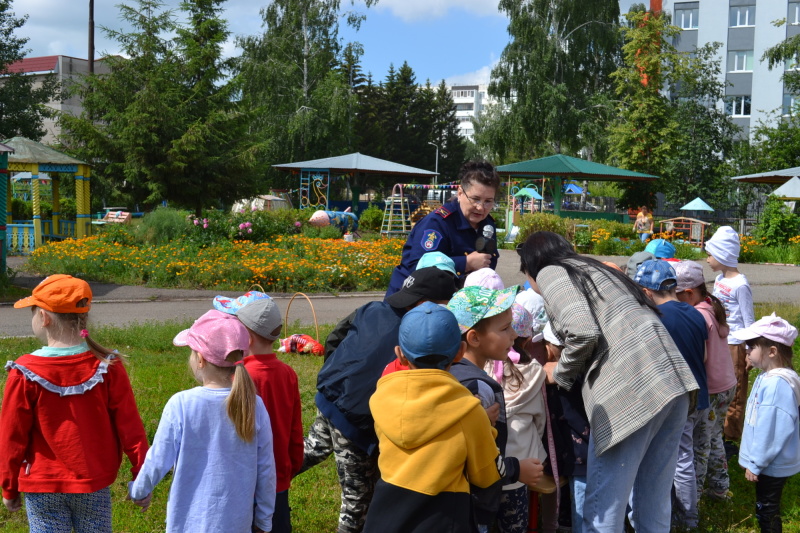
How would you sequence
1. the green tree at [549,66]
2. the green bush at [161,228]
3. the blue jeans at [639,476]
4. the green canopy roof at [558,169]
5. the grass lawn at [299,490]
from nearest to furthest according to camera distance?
the blue jeans at [639,476] → the grass lawn at [299,490] → the green bush at [161,228] → the green canopy roof at [558,169] → the green tree at [549,66]

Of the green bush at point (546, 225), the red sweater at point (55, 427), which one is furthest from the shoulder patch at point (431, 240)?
the green bush at point (546, 225)

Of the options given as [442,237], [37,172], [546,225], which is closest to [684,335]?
[442,237]

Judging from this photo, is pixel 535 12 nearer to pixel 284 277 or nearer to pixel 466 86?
pixel 284 277

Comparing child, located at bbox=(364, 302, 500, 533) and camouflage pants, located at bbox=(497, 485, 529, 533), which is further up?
child, located at bbox=(364, 302, 500, 533)

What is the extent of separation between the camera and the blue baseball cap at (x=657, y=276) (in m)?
4.32

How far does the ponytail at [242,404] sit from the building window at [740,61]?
52177 millimetres

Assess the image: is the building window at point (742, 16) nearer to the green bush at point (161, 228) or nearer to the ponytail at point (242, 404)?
the green bush at point (161, 228)

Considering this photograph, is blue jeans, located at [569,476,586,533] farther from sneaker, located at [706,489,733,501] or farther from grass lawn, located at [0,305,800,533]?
sneaker, located at [706,489,733,501]

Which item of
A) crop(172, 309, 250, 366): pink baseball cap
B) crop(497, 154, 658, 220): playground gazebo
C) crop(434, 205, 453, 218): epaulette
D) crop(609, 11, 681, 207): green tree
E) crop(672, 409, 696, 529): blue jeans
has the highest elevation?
crop(609, 11, 681, 207): green tree

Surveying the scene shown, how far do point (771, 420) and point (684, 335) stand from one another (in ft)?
2.49

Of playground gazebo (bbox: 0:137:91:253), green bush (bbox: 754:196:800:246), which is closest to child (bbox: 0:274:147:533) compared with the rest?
playground gazebo (bbox: 0:137:91:253)

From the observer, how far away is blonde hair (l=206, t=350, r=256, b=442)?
9.88 feet

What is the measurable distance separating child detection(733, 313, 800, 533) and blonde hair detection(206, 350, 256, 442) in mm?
2920

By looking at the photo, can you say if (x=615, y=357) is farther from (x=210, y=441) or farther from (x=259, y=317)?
(x=210, y=441)
